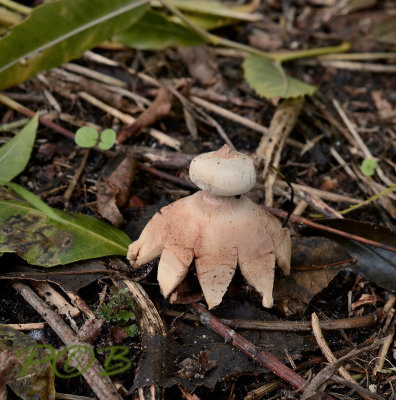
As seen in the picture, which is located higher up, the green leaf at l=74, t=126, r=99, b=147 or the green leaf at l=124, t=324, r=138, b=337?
the green leaf at l=74, t=126, r=99, b=147

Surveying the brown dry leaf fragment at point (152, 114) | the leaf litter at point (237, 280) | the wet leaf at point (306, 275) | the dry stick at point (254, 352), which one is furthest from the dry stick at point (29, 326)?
the brown dry leaf fragment at point (152, 114)

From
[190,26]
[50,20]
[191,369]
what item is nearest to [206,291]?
[191,369]

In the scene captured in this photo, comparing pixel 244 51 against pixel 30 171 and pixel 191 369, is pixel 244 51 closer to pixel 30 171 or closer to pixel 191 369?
pixel 30 171

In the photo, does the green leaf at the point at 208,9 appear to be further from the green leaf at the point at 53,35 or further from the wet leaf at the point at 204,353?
the wet leaf at the point at 204,353

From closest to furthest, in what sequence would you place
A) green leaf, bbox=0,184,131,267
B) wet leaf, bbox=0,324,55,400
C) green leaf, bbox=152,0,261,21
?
wet leaf, bbox=0,324,55,400 → green leaf, bbox=0,184,131,267 → green leaf, bbox=152,0,261,21

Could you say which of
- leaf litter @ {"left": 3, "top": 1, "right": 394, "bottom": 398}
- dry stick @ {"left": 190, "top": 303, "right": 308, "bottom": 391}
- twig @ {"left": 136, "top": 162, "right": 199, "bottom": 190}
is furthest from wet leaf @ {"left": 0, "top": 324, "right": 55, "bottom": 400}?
twig @ {"left": 136, "top": 162, "right": 199, "bottom": 190}

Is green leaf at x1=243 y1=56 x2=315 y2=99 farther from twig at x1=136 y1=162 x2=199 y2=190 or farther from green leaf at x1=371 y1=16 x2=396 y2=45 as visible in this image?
green leaf at x1=371 y1=16 x2=396 y2=45

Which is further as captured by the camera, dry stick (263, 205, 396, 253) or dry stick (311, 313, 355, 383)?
dry stick (263, 205, 396, 253)

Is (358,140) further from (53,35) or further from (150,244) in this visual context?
(53,35)

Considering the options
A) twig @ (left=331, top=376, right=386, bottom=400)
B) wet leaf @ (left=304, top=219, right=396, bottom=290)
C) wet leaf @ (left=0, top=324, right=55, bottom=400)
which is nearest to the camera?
wet leaf @ (left=0, top=324, right=55, bottom=400)

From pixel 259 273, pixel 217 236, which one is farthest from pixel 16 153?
pixel 259 273
